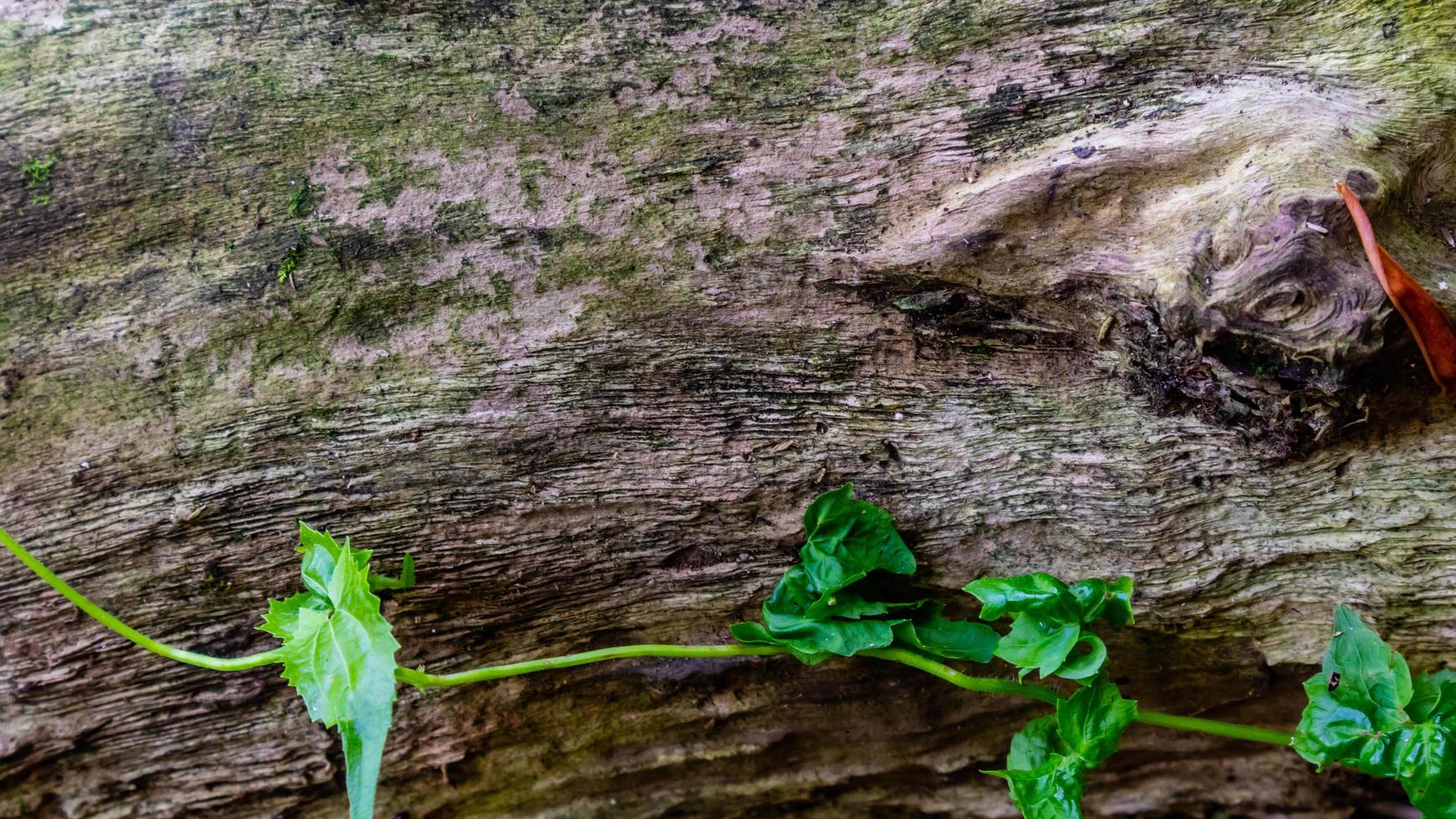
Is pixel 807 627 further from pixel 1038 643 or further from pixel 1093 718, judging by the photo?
pixel 1093 718

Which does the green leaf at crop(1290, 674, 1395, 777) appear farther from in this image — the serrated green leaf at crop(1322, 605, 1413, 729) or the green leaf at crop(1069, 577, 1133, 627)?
the green leaf at crop(1069, 577, 1133, 627)

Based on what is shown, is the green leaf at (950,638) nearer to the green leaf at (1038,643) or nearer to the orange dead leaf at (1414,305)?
the green leaf at (1038,643)

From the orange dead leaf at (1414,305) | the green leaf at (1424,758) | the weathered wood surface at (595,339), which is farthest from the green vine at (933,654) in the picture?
Answer: the orange dead leaf at (1414,305)

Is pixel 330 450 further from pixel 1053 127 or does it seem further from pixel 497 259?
pixel 1053 127

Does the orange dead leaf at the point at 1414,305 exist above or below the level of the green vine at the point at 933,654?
above

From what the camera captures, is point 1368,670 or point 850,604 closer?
point 1368,670

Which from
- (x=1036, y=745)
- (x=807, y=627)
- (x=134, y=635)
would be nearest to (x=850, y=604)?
(x=807, y=627)

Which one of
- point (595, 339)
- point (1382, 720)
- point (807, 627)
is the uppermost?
point (595, 339)
